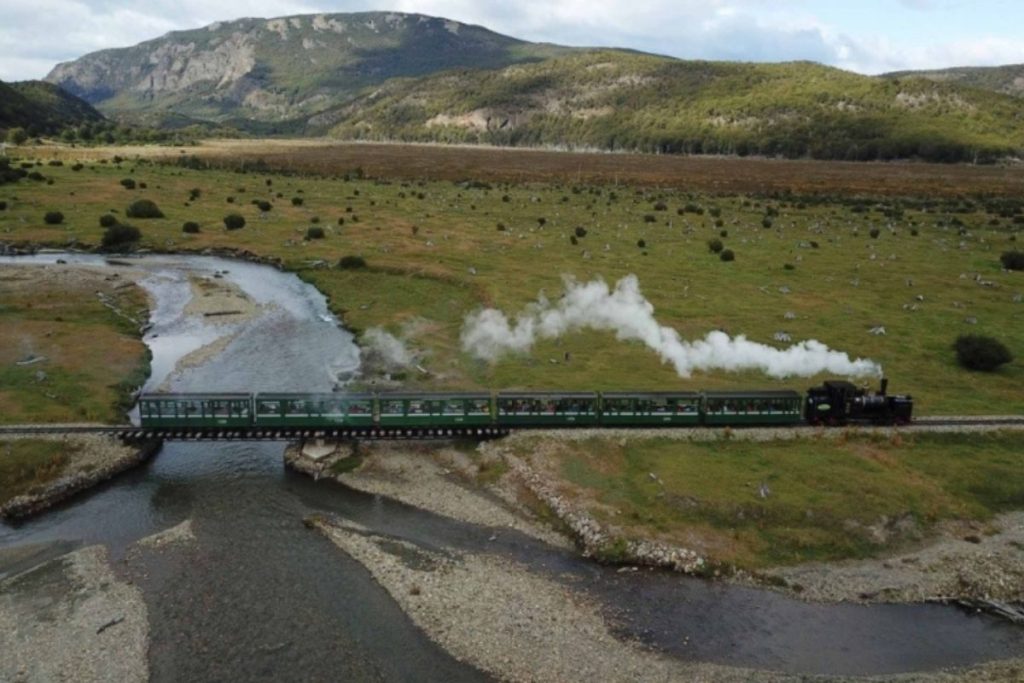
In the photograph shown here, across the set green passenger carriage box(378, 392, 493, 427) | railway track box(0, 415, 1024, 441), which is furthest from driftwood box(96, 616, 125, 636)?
green passenger carriage box(378, 392, 493, 427)

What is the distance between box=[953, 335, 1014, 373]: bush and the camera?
58469 millimetres

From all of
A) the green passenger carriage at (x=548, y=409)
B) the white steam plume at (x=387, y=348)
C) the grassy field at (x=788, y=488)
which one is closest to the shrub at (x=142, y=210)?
the white steam plume at (x=387, y=348)

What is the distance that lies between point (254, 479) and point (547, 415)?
18419 millimetres

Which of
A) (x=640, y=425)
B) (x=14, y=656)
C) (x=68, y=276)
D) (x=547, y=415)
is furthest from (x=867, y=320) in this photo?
(x=68, y=276)

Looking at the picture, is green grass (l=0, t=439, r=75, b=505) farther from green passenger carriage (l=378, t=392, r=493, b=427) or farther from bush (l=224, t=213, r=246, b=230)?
bush (l=224, t=213, r=246, b=230)

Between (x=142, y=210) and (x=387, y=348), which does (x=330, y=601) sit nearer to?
(x=387, y=348)

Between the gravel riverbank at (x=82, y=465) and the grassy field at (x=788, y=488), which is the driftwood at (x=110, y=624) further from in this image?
the grassy field at (x=788, y=488)

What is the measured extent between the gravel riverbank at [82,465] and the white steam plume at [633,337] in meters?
27.1

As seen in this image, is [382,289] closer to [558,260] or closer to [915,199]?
[558,260]

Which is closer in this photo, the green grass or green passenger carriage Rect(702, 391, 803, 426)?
the green grass

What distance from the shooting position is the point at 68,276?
86312 mm

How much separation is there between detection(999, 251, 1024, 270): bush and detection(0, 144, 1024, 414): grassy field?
6.12 feet

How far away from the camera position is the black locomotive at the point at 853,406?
47750mm

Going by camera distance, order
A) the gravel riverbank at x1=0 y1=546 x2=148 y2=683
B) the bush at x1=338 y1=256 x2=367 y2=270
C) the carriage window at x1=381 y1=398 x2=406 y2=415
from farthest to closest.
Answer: the bush at x1=338 y1=256 x2=367 y2=270 → the carriage window at x1=381 y1=398 x2=406 y2=415 → the gravel riverbank at x1=0 y1=546 x2=148 y2=683
